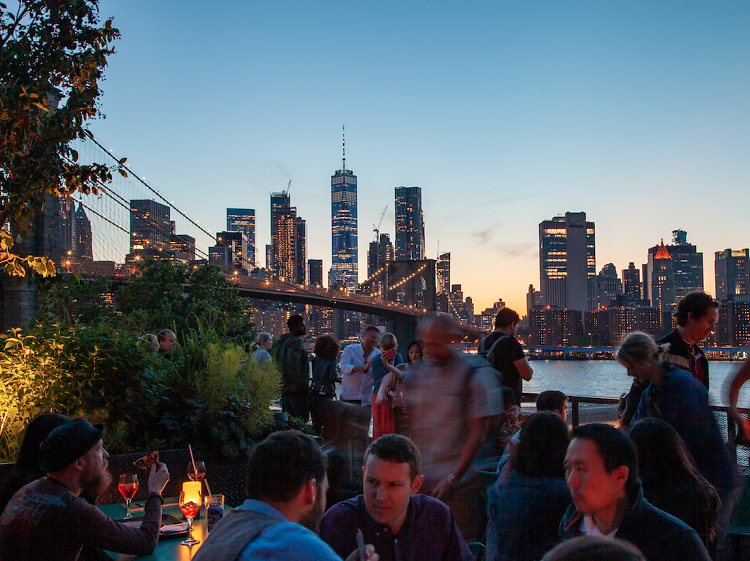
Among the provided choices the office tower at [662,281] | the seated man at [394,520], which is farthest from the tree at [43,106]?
the office tower at [662,281]

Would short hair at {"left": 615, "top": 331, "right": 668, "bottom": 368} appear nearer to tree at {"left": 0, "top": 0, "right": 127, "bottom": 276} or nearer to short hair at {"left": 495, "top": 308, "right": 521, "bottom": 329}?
short hair at {"left": 495, "top": 308, "right": 521, "bottom": 329}

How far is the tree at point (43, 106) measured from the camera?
4160 millimetres

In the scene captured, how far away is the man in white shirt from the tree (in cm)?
309

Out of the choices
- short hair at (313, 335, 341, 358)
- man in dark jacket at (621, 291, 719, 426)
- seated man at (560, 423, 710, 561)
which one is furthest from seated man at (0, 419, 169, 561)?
short hair at (313, 335, 341, 358)

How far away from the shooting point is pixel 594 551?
3.11 feet

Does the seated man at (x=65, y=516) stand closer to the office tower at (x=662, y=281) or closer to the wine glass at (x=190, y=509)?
the wine glass at (x=190, y=509)

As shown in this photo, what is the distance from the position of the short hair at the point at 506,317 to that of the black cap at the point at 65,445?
316cm

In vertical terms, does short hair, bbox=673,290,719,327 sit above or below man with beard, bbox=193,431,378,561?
above

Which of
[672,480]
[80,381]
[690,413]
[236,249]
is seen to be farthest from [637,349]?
[236,249]

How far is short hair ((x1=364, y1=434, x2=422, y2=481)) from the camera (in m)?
2.28

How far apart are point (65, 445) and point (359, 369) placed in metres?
4.31

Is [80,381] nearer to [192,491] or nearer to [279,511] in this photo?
[192,491]

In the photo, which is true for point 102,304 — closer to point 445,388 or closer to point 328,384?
point 328,384

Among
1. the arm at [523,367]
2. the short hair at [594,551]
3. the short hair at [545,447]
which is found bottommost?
the short hair at [545,447]
